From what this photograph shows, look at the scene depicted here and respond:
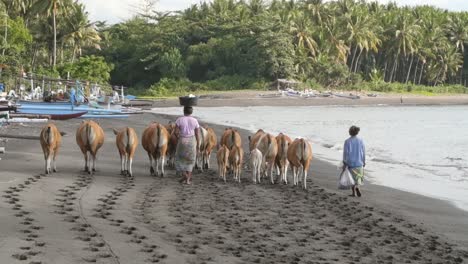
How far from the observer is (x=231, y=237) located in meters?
8.34

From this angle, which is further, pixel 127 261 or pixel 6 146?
pixel 6 146

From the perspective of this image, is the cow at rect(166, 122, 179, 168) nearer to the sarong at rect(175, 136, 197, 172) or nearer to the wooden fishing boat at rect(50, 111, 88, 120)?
the sarong at rect(175, 136, 197, 172)

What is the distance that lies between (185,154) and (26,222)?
5.32 metres

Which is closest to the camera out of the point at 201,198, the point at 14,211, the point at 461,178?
the point at 14,211

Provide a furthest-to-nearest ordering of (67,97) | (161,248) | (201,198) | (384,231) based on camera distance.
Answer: (67,97) → (201,198) → (384,231) → (161,248)

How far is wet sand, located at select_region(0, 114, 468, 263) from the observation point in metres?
7.25

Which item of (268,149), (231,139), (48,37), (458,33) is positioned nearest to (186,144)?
(268,149)

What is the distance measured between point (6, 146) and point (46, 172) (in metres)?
5.19

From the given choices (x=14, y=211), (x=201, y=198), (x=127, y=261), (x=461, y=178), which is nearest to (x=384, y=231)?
(x=201, y=198)

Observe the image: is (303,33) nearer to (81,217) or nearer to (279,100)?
(279,100)

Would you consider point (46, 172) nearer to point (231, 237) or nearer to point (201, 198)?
point (201, 198)

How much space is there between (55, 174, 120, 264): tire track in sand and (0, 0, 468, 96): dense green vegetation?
139 ft

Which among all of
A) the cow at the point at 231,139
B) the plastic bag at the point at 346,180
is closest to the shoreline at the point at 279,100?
the cow at the point at 231,139

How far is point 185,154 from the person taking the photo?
1321 cm
